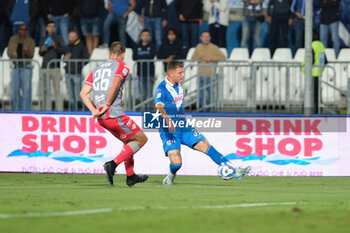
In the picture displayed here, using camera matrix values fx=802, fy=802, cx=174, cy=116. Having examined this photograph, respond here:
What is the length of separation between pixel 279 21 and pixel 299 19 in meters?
0.51

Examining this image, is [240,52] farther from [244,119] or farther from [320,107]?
[244,119]

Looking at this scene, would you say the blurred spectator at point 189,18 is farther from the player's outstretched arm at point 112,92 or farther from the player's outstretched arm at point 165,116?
the player's outstretched arm at point 112,92

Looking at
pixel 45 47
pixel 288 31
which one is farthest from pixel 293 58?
pixel 45 47

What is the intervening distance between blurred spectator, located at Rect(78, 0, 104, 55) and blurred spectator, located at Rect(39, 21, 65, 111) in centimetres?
180

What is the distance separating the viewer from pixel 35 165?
16.1m

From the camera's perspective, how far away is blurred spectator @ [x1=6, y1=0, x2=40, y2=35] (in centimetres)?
2122

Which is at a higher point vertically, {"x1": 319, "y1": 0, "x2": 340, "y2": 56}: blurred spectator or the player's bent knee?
{"x1": 319, "y1": 0, "x2": 340, "y2": 56}: blurred spectator

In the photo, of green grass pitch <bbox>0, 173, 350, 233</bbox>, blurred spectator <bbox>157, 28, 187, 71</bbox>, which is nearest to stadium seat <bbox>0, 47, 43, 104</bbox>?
blurred spectator <bbox>157, 28, 187, 71</bbox>

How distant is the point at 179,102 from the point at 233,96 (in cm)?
502

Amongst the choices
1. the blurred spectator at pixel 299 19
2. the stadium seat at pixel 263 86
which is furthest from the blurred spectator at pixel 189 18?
the stadium seat at pixel 263 86

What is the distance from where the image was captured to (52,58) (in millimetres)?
18719

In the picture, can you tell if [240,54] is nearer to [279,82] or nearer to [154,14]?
[154,14]

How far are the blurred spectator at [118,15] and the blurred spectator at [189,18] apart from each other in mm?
1262

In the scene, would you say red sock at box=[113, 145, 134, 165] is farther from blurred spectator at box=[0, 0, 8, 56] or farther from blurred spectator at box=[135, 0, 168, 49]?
blurred spectator at box=[0, 0, 8, 56]
